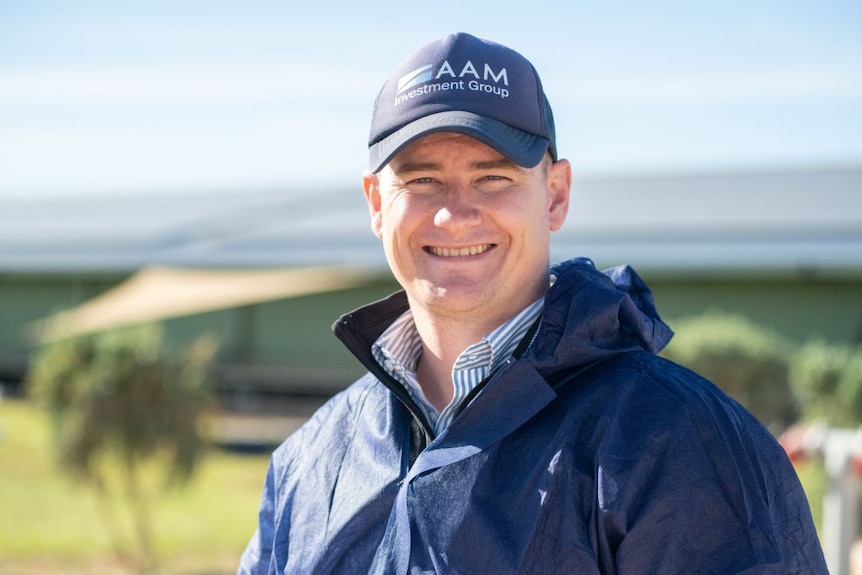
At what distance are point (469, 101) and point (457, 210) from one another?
0.20 m

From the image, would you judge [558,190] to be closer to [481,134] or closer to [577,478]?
[481,134]

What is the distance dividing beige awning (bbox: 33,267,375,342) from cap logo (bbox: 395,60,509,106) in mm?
16586

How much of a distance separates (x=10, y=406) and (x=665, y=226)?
11562 millimetres

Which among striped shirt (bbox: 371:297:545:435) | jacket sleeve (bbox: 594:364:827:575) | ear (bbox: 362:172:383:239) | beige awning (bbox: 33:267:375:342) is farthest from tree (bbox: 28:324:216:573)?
beige awning (bbox: 33:267:375:342)

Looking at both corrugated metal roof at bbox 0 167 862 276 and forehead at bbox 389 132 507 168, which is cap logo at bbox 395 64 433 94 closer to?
forehead at bbox 389 132 507 168

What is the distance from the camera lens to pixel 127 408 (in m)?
7.93

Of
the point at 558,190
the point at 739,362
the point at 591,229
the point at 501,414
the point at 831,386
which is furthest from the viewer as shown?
the point at 591,229

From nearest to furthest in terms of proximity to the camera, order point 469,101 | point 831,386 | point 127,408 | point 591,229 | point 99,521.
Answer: point 469,101 → point 127,408 → point 99,521 → point 831,386 → point 591,229

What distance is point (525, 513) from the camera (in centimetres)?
184

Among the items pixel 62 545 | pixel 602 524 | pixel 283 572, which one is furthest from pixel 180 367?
pixel 602 524

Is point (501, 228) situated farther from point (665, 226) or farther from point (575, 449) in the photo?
point (665, 226)

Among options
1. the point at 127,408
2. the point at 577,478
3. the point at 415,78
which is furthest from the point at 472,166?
the point at 127,408

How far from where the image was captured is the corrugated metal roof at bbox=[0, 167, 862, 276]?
18031mm

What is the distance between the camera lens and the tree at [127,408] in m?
7.89
